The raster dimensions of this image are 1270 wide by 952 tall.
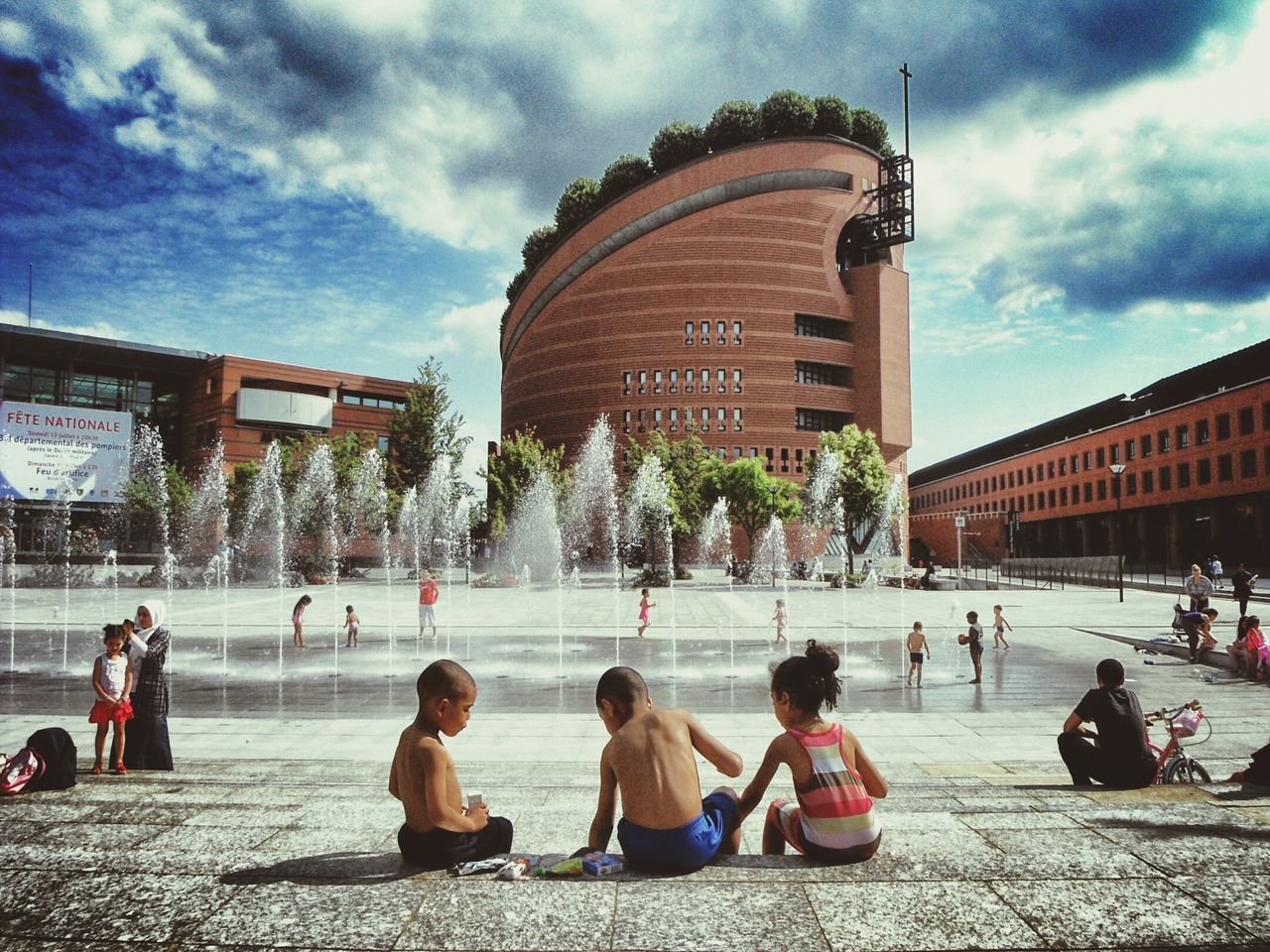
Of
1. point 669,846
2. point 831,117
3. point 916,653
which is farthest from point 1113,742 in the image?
point 831,117

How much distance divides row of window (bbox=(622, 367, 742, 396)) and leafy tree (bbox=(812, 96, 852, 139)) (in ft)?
80.2

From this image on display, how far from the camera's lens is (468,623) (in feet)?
74.1

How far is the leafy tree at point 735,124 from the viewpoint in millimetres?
67750

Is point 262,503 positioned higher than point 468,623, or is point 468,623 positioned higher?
point 262,503

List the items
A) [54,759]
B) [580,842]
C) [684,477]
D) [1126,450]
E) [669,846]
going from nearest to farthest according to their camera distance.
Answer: [669,846] < [580,842] < [54,759] < [684,477] < [1126,450]

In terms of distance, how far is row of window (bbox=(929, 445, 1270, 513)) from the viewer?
4747cm

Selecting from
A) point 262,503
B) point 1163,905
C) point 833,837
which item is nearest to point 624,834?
point 833,837

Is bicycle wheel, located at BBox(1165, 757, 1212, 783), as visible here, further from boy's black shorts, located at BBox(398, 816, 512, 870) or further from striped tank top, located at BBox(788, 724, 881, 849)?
boy's black shorts, located at BBox(398, 816, 512, 870)

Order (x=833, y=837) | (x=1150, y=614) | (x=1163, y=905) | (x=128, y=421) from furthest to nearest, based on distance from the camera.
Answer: (x=128, y=421) → (x=1150, y=614) → (x=833, y=837) → (x=1163, y=905)

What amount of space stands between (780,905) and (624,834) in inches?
31.4

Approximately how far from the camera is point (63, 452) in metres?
53.8

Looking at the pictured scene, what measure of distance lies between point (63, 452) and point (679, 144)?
178ft

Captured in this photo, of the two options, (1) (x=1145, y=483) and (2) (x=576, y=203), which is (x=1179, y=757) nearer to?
(1) (x=1145, y=483)

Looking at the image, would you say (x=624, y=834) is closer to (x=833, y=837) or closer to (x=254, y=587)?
(x=833, y=837)
